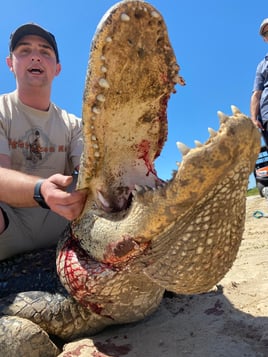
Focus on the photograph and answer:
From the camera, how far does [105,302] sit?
1923 mm

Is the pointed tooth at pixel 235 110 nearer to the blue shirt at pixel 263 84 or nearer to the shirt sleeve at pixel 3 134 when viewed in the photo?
the shirt sleeve at pixel 3 134

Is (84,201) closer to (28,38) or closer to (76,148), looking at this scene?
(76,148)

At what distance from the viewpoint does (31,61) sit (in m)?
2.88

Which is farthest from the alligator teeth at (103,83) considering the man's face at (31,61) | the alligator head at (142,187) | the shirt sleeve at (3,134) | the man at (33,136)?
the man's face at (31,61)

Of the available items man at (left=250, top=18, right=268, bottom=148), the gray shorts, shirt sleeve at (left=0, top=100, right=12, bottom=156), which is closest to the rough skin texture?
the gray shorts

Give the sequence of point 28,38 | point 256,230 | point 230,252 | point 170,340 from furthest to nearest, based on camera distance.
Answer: point 256,230
point 28,38
point 170,340
point 230,252

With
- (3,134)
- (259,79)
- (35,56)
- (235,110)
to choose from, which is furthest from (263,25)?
(235,110)

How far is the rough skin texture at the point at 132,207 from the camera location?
1436 mm

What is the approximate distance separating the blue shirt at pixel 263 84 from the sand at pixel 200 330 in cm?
275

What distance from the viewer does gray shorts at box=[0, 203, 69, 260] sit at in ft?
8.38

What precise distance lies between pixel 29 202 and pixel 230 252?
107cm

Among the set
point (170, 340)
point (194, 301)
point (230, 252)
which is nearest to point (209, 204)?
point (230, 252)

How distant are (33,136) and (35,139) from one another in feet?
0.08

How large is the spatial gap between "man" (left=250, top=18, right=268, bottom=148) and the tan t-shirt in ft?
9.65
